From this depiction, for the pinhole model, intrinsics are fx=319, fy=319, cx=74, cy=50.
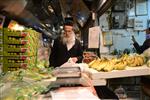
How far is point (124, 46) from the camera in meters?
8.35

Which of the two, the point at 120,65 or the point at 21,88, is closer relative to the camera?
the point at 21,88

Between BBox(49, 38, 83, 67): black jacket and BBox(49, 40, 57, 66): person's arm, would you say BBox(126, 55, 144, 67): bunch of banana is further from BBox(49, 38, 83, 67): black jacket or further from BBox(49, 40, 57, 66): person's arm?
BBox(49, 40, 57, 66): person's arm

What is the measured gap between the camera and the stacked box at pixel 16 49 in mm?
5379

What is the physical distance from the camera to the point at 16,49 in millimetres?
5473

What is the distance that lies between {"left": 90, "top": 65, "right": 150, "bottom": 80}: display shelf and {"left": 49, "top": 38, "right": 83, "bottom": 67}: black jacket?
145 cm

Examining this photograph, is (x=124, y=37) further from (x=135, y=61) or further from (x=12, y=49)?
(x=135, y=61)

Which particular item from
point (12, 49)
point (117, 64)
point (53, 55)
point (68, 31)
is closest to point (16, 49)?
point (12, 49)

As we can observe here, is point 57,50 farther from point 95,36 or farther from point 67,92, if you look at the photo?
point 67,92

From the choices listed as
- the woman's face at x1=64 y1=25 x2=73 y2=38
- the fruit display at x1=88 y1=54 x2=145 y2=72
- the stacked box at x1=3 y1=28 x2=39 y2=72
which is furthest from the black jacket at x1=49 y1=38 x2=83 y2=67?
the fruit display at x1=88 y1=54 x2=145 y2=72

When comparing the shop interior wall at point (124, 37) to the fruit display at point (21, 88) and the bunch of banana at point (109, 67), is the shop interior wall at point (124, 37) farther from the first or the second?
the fruit display at point (21, 88)

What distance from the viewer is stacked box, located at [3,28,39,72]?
5379mm

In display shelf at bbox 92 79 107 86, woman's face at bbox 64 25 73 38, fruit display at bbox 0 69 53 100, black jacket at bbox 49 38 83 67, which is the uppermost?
woman's face at bbox 64 25 73 38

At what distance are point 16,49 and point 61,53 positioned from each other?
1.04m

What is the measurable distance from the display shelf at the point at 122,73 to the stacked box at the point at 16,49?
2.27m
